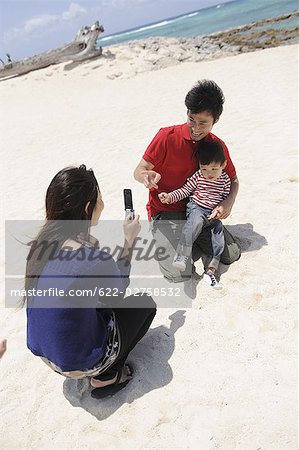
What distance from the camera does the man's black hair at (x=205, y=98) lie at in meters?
2.77

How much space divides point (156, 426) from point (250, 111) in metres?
6.69

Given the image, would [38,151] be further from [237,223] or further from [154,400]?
[154,400]

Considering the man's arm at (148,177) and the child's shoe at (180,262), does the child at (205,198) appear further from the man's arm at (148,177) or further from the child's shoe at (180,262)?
the man's arm at (148,177)

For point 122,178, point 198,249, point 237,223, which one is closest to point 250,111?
point 122,178

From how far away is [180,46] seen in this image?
16828 millimetres

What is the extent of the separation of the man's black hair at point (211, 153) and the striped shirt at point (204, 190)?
0.78 feet

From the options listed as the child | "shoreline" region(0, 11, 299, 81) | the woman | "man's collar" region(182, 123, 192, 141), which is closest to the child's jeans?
the child

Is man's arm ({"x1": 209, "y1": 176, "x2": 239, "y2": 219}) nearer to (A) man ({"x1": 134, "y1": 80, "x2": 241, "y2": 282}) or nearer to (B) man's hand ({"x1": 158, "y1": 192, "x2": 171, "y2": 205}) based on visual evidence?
(A) man ({"x1": 134, "y1": 80, "x2": 241, "y2": 282})

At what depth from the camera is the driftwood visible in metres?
14.9

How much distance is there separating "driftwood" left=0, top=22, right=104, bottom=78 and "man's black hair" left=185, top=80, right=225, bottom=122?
44.3 ft

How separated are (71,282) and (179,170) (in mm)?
1734

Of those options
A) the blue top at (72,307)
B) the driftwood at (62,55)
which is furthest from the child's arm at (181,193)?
the driftwood at (62,55)

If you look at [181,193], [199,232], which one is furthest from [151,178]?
[199,232]

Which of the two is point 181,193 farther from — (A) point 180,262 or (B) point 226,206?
(A) point 180,262
